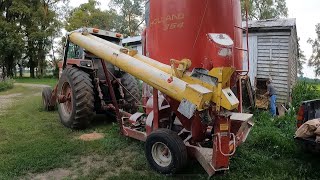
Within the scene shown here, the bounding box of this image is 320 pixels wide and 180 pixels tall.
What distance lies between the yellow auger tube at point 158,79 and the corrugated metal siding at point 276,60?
28.2 feet

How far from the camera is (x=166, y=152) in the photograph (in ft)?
16.3

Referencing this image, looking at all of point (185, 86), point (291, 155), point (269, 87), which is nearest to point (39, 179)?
point (185, 86)

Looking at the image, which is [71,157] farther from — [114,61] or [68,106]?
[68,106]

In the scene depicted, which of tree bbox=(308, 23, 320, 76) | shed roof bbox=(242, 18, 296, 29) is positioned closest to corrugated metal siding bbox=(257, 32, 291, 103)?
shed roof bbox=(242, 18, 296, 29)

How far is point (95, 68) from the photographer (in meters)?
8.18

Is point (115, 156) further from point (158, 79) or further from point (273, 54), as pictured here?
point (273, 54)

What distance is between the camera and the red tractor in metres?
7.49

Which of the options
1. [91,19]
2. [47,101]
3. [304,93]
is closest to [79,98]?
[47,101]

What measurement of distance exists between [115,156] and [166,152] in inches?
51.6

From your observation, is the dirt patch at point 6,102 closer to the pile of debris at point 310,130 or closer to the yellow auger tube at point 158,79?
the yellow auger tube at point 158,79

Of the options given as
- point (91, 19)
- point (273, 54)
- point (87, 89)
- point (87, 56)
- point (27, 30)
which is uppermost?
point (91, 19)

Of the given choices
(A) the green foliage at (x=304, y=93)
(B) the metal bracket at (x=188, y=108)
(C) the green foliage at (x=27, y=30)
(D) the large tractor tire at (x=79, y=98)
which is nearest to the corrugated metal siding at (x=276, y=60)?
(A) the green foliage at (x=304, y=93)

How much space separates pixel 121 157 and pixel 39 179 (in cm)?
147

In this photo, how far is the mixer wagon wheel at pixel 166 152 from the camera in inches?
181
